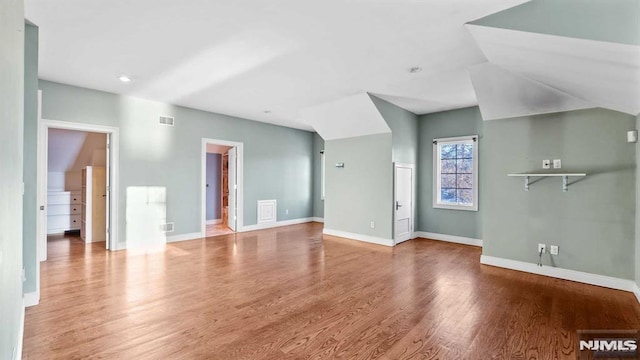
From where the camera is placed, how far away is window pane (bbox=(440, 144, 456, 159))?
6.11 m

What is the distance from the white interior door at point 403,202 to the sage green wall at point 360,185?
0.17m

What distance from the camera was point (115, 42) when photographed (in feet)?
10.5

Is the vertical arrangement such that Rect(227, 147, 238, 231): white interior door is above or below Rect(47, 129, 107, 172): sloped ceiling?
below

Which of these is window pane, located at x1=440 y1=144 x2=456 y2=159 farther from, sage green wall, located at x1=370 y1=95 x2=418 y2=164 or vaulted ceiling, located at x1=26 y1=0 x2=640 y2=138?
vaulted ceiling, located at x1=26 y1=0 x2=640 y2=138

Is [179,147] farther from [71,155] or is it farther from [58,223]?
[58,223]

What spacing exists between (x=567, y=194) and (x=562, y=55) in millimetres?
2046

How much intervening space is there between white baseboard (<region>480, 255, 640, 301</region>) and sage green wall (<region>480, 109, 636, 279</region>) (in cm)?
6

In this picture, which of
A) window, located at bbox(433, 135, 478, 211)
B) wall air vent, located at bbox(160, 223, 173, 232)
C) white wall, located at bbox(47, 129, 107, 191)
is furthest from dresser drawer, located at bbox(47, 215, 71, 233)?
window, located at bbox(433, 135, 478, 211)

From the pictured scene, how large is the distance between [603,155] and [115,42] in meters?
5.80

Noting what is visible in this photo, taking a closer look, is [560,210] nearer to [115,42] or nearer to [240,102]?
[240,102]

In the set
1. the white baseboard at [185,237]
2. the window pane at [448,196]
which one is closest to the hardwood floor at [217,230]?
the white baseboard at [185,237]

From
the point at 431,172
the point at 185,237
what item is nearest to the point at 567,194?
the point at 431,172

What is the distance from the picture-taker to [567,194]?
12.3 ft

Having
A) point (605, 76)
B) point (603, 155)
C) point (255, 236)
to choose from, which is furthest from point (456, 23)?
point (255, 236)
